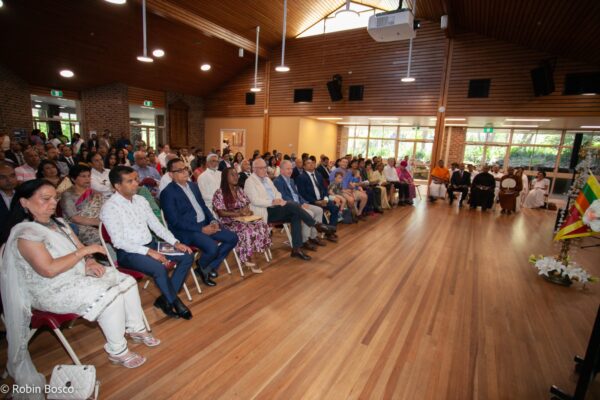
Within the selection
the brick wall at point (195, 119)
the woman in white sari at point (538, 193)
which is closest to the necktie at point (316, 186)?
the woman in white sari at point (538, 193)

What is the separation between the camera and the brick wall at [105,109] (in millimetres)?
11461

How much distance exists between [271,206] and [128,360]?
7.77 ft

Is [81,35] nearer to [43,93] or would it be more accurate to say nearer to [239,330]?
[43,93]

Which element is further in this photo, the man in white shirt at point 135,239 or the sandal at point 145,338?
the man in white shirt at point 135,239

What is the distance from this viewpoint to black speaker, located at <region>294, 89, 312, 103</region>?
11820mm

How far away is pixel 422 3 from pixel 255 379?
1036 cm

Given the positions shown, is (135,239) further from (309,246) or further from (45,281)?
(309,246)

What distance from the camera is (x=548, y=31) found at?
6957mm

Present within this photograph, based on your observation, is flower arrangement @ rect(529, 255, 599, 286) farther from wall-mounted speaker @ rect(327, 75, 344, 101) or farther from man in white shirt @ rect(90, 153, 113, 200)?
wall-mounted speaker @ rect(327, 75, 344, 101)

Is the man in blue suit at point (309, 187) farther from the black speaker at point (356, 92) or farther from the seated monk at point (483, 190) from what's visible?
the black speaker at point (356, 92)

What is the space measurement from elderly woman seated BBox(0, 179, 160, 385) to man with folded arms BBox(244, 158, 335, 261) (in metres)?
2.01

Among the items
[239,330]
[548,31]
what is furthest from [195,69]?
[239,330]

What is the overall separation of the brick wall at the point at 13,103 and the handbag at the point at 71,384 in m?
11.2

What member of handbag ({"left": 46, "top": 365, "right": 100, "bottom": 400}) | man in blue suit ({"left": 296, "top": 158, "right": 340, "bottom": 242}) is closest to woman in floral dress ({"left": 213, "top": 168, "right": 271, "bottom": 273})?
man in blue suit ({"left": 296, "top": 158, "right": 340, "bottom": 242})
